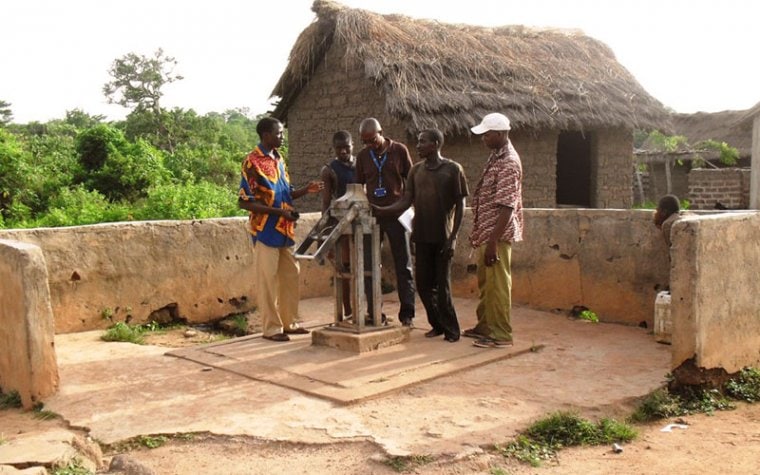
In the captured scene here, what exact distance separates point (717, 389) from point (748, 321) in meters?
0.60

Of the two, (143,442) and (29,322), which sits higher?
(29,322)

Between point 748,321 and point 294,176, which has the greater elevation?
point 294,176

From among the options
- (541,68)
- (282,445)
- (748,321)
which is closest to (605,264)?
(748,321)

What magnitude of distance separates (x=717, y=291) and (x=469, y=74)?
740 centimetres

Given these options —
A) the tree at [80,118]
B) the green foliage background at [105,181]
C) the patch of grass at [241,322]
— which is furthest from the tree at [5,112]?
the patch of grass at [241,322]

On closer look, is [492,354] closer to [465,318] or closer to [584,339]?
[584,339]

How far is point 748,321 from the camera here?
460 centimetres

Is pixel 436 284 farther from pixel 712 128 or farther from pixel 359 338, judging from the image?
pixel 712 128

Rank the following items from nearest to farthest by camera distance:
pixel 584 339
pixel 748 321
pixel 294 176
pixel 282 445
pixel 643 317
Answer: pixel 282 445 → pixel 748 321 → pixel 584 339 → pixel 643 317 → pixel 294 176

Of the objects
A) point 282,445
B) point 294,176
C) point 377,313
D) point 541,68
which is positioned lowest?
point 282,445

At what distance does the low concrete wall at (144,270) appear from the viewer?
609 cm

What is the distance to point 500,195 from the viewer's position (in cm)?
501

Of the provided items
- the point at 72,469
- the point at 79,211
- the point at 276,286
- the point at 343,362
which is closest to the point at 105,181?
the point at 79,211

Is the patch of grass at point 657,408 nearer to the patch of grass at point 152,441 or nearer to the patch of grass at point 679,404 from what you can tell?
the patch of grass at point 679,404
